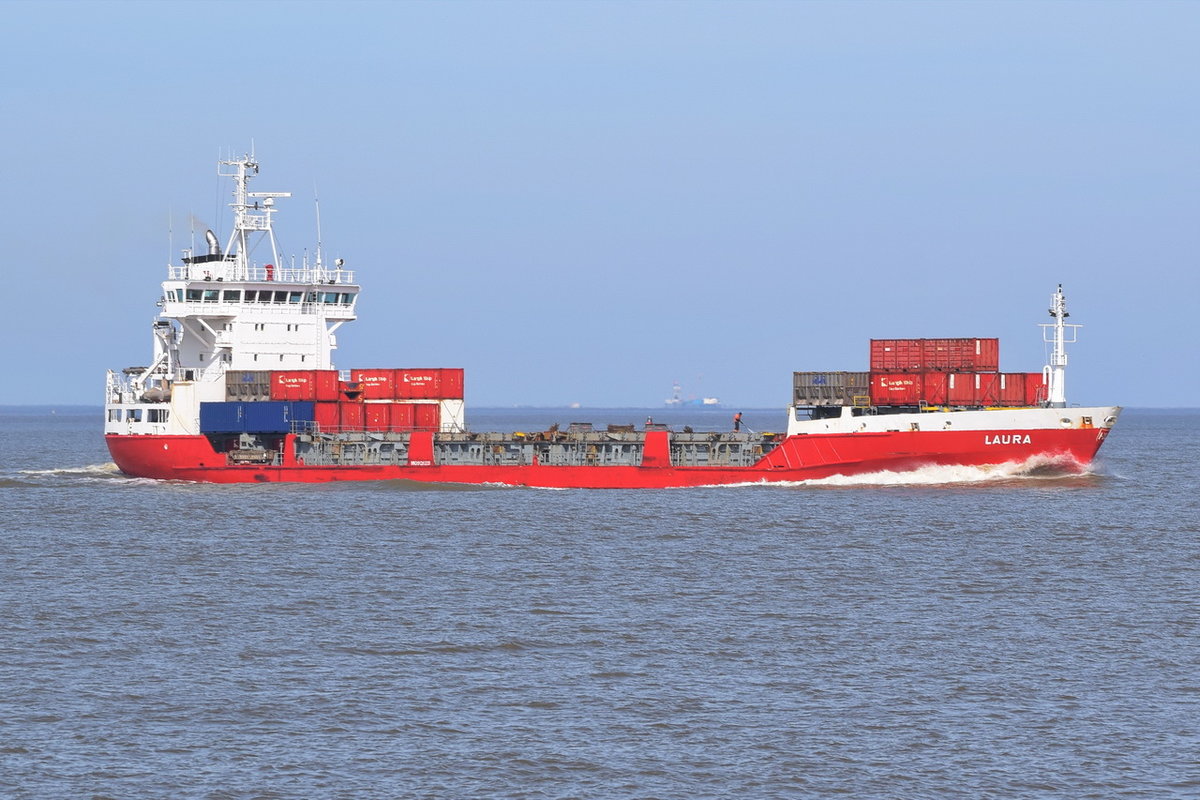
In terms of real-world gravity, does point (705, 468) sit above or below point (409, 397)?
below

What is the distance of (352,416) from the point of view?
61469mm

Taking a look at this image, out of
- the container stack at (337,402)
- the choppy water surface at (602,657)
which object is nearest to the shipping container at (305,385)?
the container stack at (337,402)

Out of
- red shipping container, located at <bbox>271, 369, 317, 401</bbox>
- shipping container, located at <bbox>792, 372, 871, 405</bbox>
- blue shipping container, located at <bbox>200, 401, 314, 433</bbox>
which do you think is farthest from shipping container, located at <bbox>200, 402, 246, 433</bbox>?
shipping container, located at <bbox>792, 372, 871, 405</bbox>

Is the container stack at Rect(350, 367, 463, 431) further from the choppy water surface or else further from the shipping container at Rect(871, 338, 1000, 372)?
the shipping container at Rect(871, 338, 1000, 372)

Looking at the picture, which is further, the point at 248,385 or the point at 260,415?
the point at 248,385

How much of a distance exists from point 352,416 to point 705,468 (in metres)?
15.0

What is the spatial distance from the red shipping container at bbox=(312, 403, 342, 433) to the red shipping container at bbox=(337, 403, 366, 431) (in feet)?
0.65

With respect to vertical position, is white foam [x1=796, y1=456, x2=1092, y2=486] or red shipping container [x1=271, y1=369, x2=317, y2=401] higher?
red shipping container [x1=271, y1=369, x2=317, y2=401]

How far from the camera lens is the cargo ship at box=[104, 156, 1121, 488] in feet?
183

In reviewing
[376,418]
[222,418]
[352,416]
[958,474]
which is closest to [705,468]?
[958,474]

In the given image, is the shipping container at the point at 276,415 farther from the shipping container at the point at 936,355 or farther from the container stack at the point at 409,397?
the shipping container at the point at 936,355

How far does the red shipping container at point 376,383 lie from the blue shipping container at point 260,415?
2365mm

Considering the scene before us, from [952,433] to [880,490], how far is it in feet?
11.3

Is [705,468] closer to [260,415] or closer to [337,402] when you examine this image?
[337,402]
